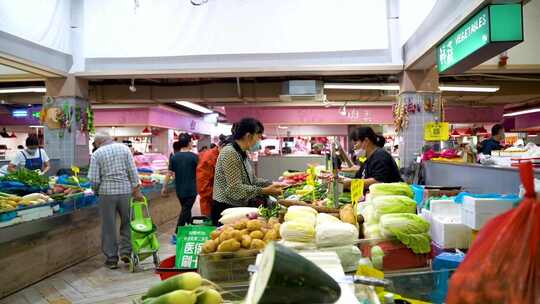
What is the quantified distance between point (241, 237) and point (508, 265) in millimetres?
1389

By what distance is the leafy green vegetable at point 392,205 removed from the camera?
2516mm

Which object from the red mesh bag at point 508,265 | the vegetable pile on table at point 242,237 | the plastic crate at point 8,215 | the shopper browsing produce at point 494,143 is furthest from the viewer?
the shopper browsing produce at point 494,143

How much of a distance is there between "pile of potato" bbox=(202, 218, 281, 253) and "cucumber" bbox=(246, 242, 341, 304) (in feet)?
2.63

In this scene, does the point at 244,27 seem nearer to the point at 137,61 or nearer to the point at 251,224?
the point at 137,61

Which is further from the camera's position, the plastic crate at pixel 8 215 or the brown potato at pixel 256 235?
the plastic crate at pixel 8 215

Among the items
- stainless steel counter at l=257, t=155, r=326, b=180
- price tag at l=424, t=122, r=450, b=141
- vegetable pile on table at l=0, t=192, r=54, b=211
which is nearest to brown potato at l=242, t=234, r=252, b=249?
vegetable pile on table at l=0, t=192, r=54, b=211

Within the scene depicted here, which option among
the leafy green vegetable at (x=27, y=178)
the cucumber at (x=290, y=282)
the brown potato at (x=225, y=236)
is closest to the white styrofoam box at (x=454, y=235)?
the brown potato at (x=225, y=236)

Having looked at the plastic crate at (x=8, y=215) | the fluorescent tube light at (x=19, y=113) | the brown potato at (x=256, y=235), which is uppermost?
the fluorescent tube light at (x=19, y=113)

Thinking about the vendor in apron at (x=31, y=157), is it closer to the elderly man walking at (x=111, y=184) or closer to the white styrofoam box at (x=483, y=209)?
the elderly man walking at (x=111, y=184)

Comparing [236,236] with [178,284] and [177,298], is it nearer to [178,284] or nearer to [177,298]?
[178,284]

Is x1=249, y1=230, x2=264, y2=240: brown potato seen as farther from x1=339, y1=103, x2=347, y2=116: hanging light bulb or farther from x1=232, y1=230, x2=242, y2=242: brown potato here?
x1=339, y1=103, x2=347, y2=116: hanging light bulb

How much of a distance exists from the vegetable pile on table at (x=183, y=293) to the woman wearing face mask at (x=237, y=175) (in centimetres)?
227

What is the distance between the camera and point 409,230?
224 centimetres

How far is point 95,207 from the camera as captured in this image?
6.95m
